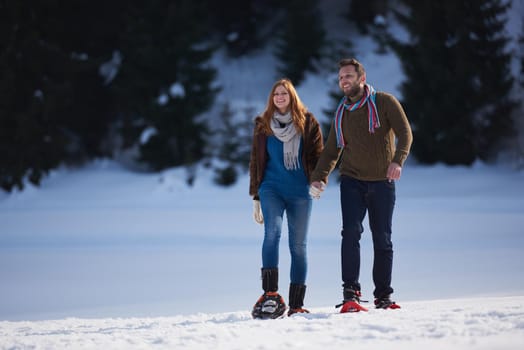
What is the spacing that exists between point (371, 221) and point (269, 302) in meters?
0.90

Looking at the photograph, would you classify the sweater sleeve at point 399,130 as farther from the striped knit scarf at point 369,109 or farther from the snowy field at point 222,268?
the snowy field at point 222,268

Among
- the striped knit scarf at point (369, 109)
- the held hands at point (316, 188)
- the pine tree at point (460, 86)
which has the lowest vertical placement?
the held hands at point (316, 188)

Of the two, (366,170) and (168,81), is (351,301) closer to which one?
(366,170)

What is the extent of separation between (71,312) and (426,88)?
1244 cm

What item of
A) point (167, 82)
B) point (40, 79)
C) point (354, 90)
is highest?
point (167, 82)

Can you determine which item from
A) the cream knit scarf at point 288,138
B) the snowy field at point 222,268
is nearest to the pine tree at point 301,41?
the snowy field at point 222,268

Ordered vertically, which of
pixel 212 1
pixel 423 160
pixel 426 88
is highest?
pixel 212 1

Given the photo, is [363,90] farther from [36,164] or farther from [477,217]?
[36,164]

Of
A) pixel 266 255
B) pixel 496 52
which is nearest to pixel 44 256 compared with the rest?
pixel 266 255

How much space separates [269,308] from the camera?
398 centimetres

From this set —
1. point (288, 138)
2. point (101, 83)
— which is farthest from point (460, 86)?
point (288, 138)

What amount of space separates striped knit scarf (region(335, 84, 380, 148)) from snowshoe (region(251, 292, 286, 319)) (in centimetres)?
115

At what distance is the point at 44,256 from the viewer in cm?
884

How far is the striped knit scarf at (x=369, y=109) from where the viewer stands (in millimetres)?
4113
